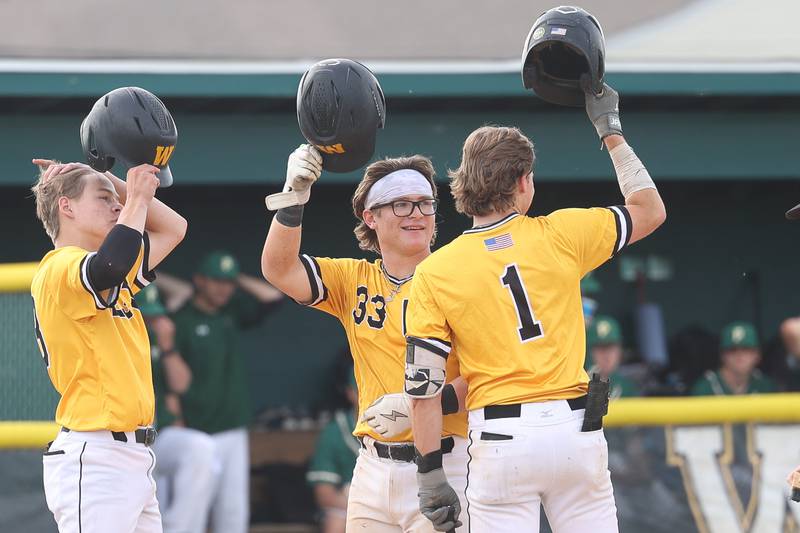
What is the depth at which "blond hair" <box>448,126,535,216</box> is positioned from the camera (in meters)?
3.80

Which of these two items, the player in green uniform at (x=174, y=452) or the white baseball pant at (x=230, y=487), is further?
the white baseball pant at (x=230, y=487)

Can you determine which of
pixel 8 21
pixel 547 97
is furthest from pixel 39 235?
pixel 547 97

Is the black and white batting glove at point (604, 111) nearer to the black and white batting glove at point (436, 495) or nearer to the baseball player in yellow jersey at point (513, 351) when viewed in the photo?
the baseball player in yellow jersey at point (513, 351)

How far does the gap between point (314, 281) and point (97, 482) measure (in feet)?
3.22

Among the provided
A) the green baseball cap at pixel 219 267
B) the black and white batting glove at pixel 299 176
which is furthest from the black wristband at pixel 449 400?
the green baseball cap at pixel 219 267

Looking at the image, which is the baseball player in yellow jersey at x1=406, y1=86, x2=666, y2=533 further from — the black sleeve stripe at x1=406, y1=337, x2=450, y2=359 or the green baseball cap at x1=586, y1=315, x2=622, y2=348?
the green baseball cap at x1=586, y1=315, x2=622, y2=348

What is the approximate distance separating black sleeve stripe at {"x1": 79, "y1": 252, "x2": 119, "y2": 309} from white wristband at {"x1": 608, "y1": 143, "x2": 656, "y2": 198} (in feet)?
5.40

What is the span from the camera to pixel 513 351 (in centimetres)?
370

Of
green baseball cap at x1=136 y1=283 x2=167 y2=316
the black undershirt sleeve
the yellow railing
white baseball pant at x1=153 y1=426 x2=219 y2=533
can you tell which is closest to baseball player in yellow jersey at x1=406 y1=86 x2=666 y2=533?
the black undershirt sleeve

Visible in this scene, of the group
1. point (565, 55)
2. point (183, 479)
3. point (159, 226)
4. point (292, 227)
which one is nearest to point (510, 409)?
point (292, 227)

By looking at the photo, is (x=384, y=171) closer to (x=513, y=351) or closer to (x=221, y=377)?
(x=513, y=351)

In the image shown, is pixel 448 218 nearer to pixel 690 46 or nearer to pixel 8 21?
pixel 690 46

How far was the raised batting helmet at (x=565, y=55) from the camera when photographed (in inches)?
156

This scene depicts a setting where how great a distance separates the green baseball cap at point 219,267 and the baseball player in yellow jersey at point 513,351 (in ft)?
12.6
